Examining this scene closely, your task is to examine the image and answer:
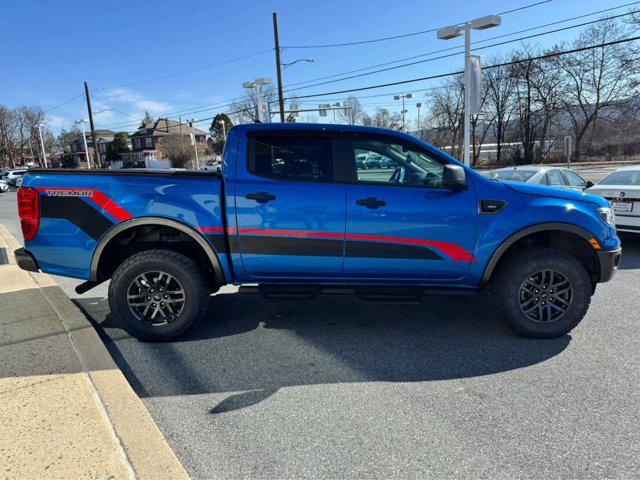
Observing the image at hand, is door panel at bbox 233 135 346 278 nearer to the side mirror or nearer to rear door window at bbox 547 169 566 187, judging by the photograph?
the side mirror

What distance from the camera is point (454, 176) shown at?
373 cm

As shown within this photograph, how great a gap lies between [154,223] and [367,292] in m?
2.02

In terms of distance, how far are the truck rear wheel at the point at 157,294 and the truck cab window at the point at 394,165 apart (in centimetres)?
182

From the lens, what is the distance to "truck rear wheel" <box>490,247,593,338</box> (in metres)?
3.93

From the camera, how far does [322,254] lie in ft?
12.8

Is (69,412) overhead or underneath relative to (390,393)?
overhead

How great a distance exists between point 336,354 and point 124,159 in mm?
88017

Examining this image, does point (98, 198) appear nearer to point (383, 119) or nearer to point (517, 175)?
point (517, 175)

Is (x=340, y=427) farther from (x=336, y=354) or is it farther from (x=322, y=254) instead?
(x=322, y=254)

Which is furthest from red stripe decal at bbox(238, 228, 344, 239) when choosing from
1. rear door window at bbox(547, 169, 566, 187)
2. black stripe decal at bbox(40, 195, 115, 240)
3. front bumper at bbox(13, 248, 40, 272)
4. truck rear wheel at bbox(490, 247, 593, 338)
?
rear door window at bbox(547, 169, 566, 187)

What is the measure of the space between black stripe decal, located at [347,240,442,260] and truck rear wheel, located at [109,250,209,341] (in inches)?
56.7

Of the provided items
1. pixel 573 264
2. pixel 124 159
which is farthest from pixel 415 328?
pixel 124 159

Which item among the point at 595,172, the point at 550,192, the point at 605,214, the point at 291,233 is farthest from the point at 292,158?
the point at 595,172

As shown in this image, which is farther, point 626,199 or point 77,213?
point 626,199
